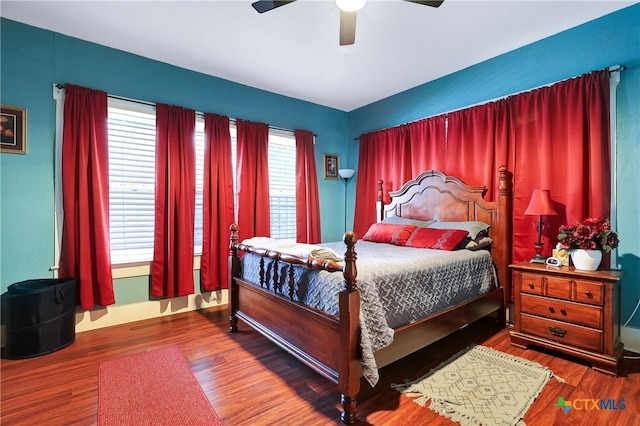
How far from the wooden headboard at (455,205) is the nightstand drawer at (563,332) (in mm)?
582

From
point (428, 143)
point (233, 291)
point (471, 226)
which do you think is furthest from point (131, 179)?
point (471, 226)

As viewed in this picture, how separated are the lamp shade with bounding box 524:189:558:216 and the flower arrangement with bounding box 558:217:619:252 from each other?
0.20 m

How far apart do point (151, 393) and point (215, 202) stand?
2.12m

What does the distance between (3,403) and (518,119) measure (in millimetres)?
4600

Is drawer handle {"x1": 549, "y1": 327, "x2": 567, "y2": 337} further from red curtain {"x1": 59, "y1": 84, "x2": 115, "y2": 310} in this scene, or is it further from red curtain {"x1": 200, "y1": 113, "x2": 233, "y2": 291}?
red curtain {"x1": 59, "y1": 84, "x2": 115, "y2": 310}

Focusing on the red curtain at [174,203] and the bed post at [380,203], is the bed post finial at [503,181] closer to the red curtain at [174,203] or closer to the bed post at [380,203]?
the bed post at [380,203]

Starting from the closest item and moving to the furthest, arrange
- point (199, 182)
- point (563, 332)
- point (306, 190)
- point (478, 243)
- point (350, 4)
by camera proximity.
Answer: point (350, 4) → point (563, 332) → point (478, 243) → point (199, 182) → point (306, 190)

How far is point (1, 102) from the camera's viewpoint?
2641 millimetres

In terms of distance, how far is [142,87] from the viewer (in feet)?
10.7

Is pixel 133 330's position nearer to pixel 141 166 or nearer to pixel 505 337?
pixel 141 166

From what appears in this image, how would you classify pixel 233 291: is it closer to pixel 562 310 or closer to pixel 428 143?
pixel 562 310

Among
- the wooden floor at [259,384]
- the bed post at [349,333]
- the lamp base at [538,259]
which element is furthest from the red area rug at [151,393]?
the lamp base at [538,259]

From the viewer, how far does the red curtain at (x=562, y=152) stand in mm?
2580

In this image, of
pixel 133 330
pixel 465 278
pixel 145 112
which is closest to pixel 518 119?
pixel 465 278
